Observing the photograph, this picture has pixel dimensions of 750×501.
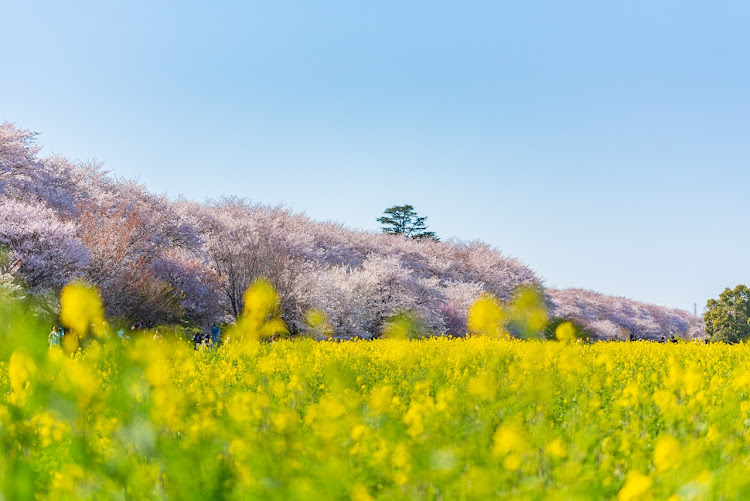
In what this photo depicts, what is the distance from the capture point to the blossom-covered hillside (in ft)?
63.8

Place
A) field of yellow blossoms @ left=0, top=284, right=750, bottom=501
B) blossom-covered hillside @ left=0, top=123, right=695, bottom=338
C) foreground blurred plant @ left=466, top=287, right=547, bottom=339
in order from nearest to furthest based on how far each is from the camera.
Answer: field of yellow blossoms @ left=0, top=284, right=750, bottom=501 → blossom-covered hillside @ left=0, top=123, right=695, bottom=338 → foreground blurred plant @ left=466, top=287, right=547, bottom=339

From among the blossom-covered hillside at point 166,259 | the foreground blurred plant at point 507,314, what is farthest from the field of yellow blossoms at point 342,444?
the foreground blurred plant at point 507,314

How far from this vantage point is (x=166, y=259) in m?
26.6

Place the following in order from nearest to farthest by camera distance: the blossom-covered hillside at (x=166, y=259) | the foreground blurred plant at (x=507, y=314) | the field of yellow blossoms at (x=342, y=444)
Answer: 1. the field of yellow blossoms at (x=342, y=444)
2. the blossom-covered hillside at (x=166, y=259)
3. the foreground blurred plant at (x=507, y=314)

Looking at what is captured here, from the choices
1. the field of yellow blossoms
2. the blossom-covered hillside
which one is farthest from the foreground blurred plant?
the field of yellow blossoms

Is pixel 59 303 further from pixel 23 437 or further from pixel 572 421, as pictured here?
pixel 572 421

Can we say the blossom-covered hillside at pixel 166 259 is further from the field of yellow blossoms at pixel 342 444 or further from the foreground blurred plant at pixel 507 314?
the field of yellow blossoms at pixel 342 444

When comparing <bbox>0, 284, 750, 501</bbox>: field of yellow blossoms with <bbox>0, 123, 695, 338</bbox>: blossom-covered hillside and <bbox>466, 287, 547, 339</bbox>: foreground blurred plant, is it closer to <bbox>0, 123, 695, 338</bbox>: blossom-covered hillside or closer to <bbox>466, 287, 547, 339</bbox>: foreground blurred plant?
<bbox>0, 123, 695, 338</bbox>: blossom-covered hillside

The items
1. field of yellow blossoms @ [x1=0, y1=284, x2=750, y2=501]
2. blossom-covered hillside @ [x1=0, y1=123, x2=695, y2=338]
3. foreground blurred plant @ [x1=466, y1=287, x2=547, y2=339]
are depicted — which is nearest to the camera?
field of yellow blossoms @ [x1=0, y1=284, x2=750, y2=501]

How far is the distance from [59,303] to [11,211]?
139 inches

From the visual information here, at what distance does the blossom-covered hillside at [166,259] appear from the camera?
19438mm

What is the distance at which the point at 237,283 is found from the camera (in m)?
25.3

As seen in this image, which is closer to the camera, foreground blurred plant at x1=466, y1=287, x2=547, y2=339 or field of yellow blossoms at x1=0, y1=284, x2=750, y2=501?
field of yellow blossoms at x1=0, y1=284, x2=750, y2=501

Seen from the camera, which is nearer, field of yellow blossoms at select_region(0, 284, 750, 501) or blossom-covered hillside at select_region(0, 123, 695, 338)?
field of yellow blossoms at select_region(0, 284, 750, 501)
